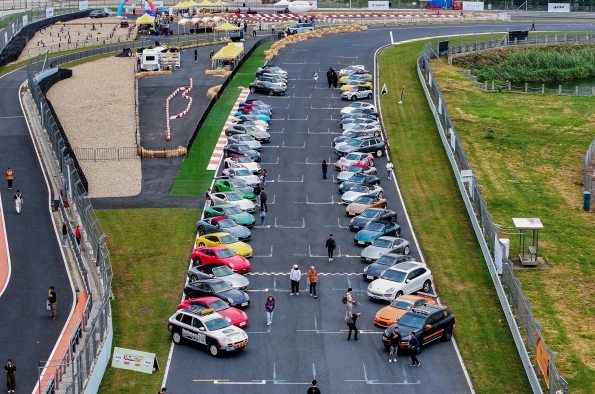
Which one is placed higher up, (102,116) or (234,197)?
(102,116)

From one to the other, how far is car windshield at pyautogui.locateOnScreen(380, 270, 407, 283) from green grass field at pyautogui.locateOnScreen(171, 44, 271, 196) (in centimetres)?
1898

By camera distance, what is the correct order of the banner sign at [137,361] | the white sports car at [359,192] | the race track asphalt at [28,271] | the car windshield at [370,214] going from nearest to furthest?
the banner sign at [137,361] < the race track asphalt at [28,271] < the car windshield at [370,214] < the white sports car at [359,192]

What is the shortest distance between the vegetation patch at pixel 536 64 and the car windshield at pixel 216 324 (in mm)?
75105

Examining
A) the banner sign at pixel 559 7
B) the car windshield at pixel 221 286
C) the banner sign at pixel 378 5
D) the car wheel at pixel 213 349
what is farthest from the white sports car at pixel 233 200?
the banner sign at pixel 559 7

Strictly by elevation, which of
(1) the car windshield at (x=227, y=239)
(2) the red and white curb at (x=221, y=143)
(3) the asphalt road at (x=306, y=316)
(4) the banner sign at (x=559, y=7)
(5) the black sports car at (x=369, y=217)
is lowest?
(3) the asphalt road at (x=306, y=316)

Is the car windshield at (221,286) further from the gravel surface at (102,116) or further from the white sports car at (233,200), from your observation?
the gravel surface at (102,116)

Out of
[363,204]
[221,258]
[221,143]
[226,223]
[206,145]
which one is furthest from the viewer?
[221,143]

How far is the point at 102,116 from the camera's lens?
81250mm

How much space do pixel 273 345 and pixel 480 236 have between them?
1577 cm

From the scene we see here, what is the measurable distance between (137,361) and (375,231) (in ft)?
60.0

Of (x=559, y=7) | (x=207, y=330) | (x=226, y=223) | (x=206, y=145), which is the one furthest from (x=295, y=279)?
(x=559, y=7)

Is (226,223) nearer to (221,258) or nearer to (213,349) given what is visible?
(221,258)

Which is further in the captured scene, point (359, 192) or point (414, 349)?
point (359, 192)

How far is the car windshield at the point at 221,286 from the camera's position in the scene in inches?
1790
